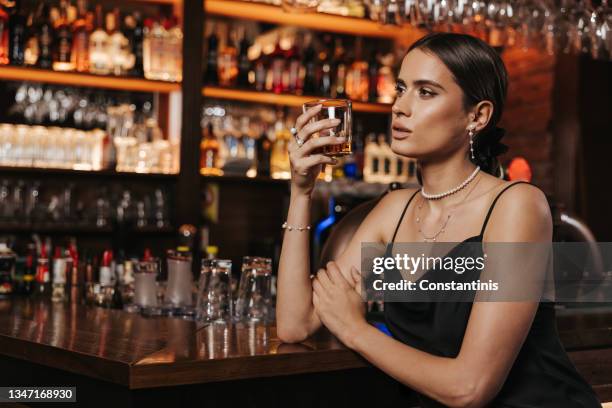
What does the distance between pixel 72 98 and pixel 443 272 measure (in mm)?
3186

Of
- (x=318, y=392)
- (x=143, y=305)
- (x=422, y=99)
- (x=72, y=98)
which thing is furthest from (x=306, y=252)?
(x=72, y=98)

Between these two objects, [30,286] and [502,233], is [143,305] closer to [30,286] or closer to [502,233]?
[30,286]

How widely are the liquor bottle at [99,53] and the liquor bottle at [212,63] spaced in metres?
0.51

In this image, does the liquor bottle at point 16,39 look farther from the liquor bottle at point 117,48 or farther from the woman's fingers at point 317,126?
the woman's fingers at point 317,126

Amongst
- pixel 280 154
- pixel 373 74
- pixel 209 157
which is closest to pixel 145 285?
pixel 209 157

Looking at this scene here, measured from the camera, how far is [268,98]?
4645 mm

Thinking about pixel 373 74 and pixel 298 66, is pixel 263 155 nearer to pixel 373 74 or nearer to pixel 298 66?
pixel 298 66

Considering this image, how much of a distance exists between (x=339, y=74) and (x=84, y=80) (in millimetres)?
1412

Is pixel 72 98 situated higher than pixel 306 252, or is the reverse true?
pixel 72 98

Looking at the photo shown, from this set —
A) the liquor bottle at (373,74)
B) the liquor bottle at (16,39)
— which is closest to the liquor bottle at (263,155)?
the liquor bottle at (373,74)

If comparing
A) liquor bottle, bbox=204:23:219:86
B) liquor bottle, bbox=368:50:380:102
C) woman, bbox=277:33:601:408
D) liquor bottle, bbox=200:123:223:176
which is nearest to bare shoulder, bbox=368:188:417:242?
woman, bbox=277:33:601:408

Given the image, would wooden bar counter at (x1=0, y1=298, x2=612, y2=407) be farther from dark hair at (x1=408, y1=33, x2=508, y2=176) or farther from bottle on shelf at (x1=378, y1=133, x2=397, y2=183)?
bottle on shelf at (x1=378, y1=133, x2=397, y2=183)

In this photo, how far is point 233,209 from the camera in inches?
184

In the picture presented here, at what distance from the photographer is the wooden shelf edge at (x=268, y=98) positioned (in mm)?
4422
